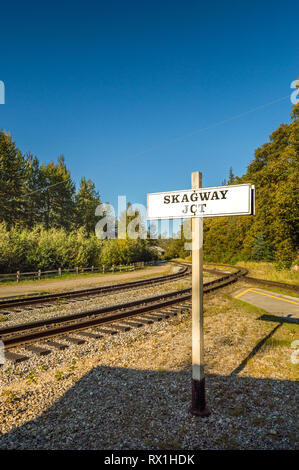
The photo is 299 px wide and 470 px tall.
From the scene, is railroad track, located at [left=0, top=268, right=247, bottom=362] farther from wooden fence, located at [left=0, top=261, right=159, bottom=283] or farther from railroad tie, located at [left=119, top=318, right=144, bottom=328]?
wooden fence, located at [left=0, top=261, right=159, bottom=283]

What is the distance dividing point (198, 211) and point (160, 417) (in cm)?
305

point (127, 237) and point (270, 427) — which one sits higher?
point (127, 237)

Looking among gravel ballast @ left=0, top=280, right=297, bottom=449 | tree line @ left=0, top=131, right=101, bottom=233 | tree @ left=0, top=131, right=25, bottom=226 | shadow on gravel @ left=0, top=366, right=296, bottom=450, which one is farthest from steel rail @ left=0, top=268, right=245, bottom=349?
tree @ left=0, top=131, right=25, bottom=226

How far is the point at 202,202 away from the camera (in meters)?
3.93

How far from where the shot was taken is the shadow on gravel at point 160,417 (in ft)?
11.7

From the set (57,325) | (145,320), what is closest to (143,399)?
(145,320)

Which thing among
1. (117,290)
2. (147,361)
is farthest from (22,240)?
(147,361)

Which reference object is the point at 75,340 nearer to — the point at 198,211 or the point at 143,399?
the point at 143,399

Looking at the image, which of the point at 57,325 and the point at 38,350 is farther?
the point at 57,325

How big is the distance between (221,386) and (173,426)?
1572 mm

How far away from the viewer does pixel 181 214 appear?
4082 mm

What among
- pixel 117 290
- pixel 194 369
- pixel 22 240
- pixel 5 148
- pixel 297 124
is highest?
pixel 5 148

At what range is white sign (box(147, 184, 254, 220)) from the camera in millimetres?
3662

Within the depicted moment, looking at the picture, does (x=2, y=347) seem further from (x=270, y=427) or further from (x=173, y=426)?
(x=270, y=427)
